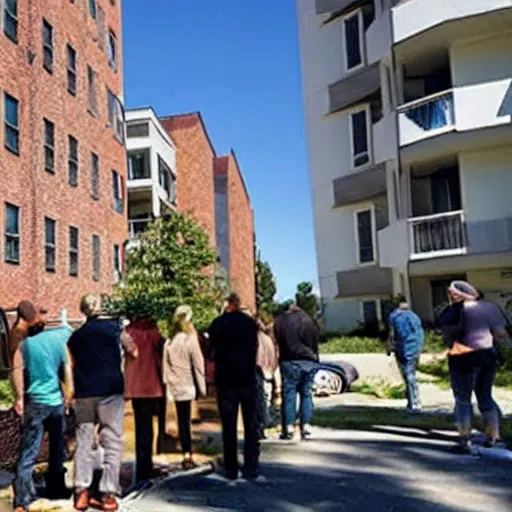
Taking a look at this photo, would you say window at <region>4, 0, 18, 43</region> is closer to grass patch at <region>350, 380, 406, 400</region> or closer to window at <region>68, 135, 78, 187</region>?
window at <region>68, 135, 78, 187</region>

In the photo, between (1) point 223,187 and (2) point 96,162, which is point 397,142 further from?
(1) point 223,187

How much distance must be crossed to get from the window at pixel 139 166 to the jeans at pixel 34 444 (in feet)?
104

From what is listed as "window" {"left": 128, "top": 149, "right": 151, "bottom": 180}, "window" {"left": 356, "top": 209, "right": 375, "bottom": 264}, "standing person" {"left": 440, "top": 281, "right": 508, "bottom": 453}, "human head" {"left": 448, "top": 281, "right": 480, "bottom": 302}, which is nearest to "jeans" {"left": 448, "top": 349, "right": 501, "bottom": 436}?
"standing person" {"left": 440, "top": 281, "right": 508, "bottom": 453}

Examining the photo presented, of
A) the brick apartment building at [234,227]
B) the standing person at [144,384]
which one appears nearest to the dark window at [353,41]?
the standing person at [144,384]

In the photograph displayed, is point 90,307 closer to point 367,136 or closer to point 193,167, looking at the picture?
point 367,136

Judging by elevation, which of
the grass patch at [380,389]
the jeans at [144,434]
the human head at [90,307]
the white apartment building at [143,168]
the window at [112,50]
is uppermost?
the window at [112,50]

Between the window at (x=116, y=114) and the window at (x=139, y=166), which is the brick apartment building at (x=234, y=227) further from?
the window at (x=116, y=114)

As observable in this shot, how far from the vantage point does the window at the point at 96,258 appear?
27641 millimetres

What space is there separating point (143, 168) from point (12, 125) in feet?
56.5

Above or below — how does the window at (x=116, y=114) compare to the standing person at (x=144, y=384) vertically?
above

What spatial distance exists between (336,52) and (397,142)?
6.70 m

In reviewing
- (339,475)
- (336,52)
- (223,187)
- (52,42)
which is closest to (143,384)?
(339,475)

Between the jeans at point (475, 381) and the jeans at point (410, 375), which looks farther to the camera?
the jeans at point (410, 375)

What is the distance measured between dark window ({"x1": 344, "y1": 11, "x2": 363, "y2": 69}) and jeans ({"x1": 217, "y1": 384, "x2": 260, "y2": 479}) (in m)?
20.6
